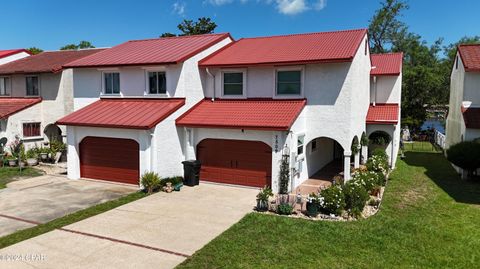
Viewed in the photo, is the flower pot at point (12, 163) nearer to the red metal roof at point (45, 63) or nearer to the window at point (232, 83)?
the red metal roof at point (45, 63)

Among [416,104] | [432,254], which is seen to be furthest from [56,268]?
[416,104]

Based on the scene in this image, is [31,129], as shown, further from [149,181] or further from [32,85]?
[149,181]

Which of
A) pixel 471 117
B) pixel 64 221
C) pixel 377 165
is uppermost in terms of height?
pixel 471 117

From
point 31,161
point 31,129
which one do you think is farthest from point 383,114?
point 31,129

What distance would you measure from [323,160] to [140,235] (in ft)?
47.6

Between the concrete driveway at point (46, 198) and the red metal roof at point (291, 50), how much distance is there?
333 inches

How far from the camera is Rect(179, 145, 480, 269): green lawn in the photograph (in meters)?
8.89

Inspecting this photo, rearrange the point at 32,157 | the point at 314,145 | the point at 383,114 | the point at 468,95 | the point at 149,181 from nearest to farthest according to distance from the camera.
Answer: the point at 149,181
the point at 314,145
the point at 468,95
the point at 383,114
the point at 32,157

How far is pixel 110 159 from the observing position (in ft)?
59.4

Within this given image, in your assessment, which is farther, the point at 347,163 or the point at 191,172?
the point at 347,163

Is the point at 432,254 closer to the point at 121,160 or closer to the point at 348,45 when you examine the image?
the point at 348,45

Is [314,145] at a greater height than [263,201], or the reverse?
[314,145]

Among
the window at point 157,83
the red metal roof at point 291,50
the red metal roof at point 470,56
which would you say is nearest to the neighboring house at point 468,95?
the red metal roof at point 470,56

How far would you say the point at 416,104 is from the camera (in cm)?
4134
